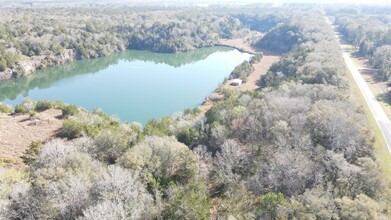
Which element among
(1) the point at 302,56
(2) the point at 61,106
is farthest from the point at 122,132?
(1) the point at 302,56

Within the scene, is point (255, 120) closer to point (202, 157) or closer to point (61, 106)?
point (202, 157)

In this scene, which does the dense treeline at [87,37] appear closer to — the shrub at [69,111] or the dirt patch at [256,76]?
the dirt patch at [256,76]

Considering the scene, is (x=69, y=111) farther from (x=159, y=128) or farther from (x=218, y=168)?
(x=218, y=168)

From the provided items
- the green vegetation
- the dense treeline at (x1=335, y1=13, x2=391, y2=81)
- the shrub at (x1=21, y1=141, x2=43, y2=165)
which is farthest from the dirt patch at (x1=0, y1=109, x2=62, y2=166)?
the dense treeline at (x1=335, y1=13, x2=391, y2=81)

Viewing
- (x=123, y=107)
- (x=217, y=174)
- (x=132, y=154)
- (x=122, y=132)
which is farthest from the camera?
(x=123, y=107)

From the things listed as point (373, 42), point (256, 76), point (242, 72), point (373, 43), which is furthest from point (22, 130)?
point (373, 42)
